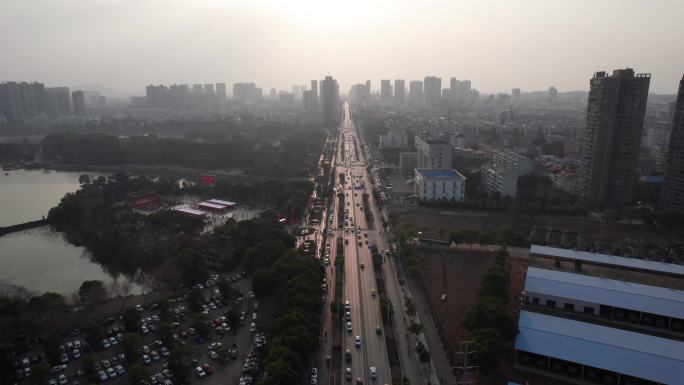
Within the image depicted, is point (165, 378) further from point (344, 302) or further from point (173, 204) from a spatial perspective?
point (173, 204)

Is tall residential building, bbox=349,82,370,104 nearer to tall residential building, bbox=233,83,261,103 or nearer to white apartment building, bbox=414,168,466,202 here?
tall residential building, bbox=233,83,261,103

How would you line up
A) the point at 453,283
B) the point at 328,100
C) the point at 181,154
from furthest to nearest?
the point at 328,100
the point at 181,154
the point at 453,283

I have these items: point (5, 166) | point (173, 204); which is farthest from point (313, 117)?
point (173, 204)

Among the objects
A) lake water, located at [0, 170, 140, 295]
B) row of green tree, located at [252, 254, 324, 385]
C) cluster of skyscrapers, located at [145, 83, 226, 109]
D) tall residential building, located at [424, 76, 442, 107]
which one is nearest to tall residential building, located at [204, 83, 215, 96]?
cluster of skyscrapers, located at [145, 83, 226, 109]

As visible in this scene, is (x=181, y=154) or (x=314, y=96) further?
(x=314, y=96)

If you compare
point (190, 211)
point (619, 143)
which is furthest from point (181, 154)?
point (619, 143)

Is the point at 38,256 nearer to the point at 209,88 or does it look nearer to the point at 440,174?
the point at 440,174

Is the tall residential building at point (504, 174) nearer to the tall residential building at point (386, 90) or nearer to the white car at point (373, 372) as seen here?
the white car at point (373, 372)
